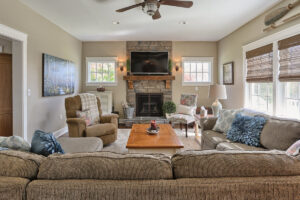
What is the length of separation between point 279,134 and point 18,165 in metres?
2.41

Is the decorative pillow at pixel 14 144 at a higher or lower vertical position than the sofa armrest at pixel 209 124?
higher

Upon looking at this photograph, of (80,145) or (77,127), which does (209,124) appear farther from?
(77,127)

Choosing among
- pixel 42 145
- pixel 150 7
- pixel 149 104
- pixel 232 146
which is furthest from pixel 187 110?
pixel 42 145

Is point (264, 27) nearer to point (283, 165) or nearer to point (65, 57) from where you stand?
point (283, 165)

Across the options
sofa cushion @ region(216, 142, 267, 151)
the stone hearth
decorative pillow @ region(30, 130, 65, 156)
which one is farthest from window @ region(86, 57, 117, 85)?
decorative pillow @ region(30, 130, 65, 156)

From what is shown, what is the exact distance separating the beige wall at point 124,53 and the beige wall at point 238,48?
0.46 m

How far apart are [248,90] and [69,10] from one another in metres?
4.11

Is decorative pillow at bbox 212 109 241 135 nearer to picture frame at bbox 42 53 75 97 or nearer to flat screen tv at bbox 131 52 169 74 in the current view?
flat screen tv at bbox 131 52 169 74

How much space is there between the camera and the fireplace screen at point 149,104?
601 cm

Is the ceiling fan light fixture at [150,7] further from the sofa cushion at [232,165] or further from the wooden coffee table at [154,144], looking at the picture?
the sofa cushion at [232,165]

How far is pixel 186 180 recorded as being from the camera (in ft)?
2.87

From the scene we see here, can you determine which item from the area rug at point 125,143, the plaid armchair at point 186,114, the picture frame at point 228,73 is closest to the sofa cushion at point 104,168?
the area rug at point 125,143

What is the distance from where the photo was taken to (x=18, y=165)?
903mm

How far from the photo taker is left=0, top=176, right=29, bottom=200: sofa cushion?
813 mm
